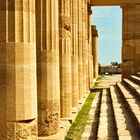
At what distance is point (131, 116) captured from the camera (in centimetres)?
1281

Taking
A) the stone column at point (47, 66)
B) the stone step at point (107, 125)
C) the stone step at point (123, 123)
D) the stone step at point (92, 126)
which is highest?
the stone column at point (47, 66)

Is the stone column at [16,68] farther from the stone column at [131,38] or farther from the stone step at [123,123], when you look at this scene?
the stone column at [131,38]

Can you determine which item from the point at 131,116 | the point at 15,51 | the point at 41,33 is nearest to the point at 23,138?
the point at 15,51

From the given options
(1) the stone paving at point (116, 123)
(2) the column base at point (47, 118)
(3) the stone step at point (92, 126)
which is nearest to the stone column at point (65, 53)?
(3) the stone step at point (92, 126)

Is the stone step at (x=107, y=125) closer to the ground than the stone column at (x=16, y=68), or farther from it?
closer to the ground

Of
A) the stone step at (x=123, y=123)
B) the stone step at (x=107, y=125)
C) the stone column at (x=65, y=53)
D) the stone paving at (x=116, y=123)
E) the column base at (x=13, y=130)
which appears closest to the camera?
the column base at (x=13, y=130)

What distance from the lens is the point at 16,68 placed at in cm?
690

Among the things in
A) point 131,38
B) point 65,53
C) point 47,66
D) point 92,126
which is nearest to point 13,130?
point 47,66

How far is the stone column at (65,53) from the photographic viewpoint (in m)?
13.1

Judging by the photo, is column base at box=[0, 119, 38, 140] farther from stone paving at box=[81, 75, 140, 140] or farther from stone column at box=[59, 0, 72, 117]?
stone column at box=[59, 0, 72, 117]

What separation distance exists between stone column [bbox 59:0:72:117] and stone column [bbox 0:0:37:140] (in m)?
5.90

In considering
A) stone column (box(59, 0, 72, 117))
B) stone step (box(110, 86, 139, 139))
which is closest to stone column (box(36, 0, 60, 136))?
stone step (box(110, 86, 139, 139))

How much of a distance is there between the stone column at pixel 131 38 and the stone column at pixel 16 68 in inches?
898

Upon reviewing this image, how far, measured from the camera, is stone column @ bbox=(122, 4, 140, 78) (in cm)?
2938
